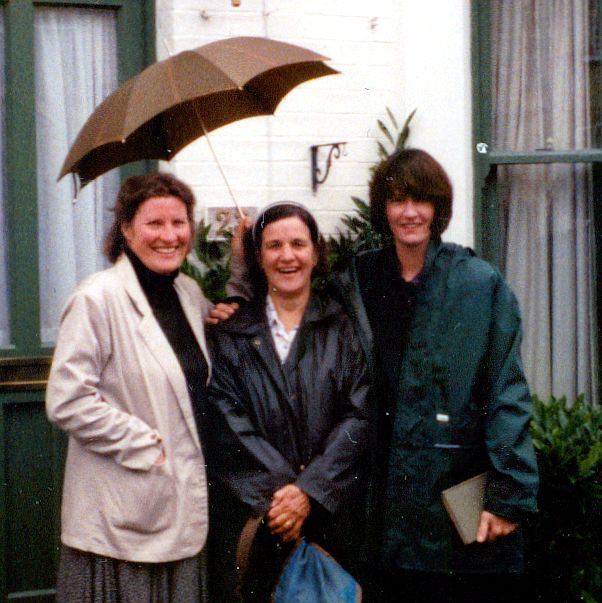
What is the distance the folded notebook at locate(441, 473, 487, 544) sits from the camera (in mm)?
3553

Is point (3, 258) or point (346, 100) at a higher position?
point (346, 100)

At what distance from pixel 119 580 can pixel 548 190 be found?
3.07 m

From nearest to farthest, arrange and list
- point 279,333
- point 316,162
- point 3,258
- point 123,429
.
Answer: point 123,429 → point 279,333 → point 3,258 → point 316,162

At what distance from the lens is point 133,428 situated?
3.45 meters

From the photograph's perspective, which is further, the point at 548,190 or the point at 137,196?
the point at 548,190

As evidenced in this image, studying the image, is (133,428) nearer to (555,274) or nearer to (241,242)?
(241,242)

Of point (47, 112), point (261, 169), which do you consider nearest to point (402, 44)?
point (261, 169)

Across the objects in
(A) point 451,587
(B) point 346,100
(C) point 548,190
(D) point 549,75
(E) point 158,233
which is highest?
(D) point 549,75

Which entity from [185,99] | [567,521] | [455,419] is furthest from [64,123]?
[567,521]

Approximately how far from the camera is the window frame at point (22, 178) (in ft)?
16.0

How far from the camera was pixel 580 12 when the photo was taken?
542 centimetres

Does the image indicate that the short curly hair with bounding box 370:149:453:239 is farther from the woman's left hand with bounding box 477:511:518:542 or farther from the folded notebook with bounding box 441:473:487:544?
the woman's left hand with bounding box 477:511:518:542

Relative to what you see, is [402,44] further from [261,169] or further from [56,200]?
[56,200]

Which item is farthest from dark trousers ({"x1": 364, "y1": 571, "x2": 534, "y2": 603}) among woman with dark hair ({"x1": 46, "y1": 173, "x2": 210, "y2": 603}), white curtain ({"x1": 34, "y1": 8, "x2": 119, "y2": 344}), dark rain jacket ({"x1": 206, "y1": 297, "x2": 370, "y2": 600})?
white curtain ({"x1": 34, "y1": 8, "x2": 119, "y2": 344})
